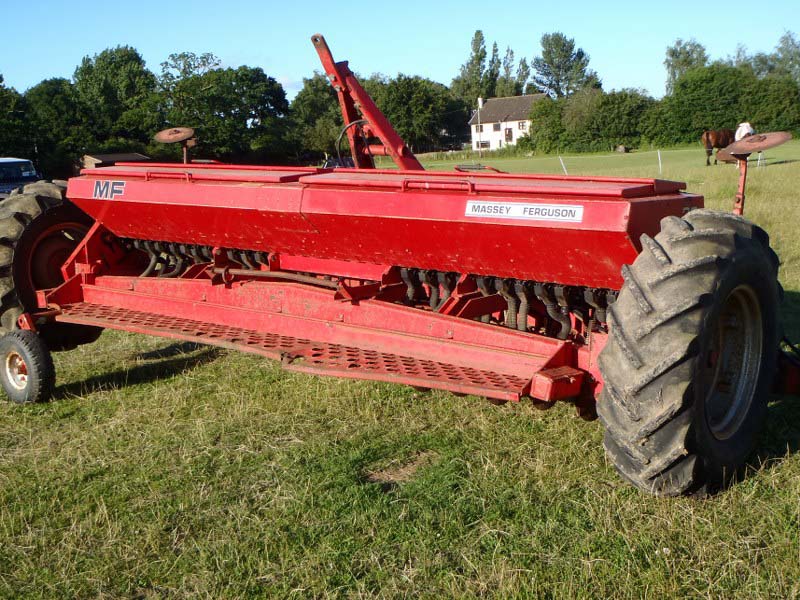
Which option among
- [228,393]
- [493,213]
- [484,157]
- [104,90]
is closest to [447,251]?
[493,213]

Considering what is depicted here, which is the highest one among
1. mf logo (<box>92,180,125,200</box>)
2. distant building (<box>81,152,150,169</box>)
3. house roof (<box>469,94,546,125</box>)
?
house roof (<box>469,94,546,125</box>)

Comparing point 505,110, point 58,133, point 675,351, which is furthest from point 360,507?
point 505,110

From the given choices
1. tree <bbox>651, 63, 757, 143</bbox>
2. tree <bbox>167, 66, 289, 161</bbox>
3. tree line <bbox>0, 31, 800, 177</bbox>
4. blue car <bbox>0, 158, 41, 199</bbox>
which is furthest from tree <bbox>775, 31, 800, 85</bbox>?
blue car <bbox>0, 158, 41, 199</bbox>

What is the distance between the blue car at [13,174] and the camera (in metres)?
21.2

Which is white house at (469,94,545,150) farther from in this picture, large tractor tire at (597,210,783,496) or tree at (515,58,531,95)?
large tractor tire at (597,210,783,496)

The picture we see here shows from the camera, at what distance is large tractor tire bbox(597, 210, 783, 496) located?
125 inches

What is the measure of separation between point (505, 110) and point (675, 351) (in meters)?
91.7

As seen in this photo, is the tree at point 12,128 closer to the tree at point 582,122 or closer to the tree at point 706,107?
the tree at point 582,122

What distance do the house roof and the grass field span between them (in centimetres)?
8717

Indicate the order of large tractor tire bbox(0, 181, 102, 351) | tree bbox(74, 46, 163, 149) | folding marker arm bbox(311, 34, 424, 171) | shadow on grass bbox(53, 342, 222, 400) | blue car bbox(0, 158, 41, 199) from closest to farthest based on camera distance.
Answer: folding marker arm bbox(311, 34, 424, 171) → shadow on grass bbox(53, 342, 222, 400) → large tractor tire bbox(0, 181, 102, 351) → blue car bbox(0, 158, 41, 199) → tree bbox(74, 46, 163, 149)

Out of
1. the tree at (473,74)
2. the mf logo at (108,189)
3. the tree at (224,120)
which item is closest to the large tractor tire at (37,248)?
the mf logo at (108,189)

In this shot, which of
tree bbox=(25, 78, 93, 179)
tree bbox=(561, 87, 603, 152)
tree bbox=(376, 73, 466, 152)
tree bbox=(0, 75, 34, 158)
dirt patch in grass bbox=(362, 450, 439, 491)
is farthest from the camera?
tree bbox=(376, 73, 466, 152)

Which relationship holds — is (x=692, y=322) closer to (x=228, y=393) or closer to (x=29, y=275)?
(x=228, y=393)

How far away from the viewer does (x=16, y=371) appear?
5.87 m
